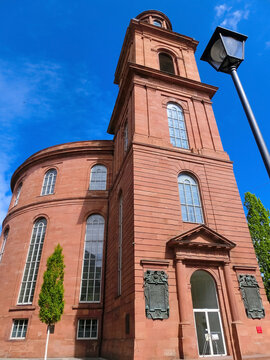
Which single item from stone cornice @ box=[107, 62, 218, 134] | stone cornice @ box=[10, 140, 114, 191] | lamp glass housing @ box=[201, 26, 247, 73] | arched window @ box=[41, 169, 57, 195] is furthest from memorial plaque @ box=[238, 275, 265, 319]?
arched window @ box=[41, 169, 57, 195]

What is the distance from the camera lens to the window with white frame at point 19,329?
1720 cm

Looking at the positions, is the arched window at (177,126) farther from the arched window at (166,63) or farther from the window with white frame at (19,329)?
the window with white frame at (19,329)

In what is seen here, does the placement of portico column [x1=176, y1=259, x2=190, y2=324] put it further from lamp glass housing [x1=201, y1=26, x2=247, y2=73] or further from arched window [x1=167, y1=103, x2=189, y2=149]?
lamp glass housing [x1=201, y1=26, x2=247, y2=73]

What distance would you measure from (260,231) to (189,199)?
14.6 metres

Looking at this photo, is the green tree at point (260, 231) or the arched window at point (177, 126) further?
the green tree at point (260, 231)

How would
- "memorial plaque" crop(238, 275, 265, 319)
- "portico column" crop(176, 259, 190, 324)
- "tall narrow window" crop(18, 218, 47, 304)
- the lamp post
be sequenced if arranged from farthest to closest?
"tall narrow window" crop(18, 218, 47, 304)
"memorial plaque" crop(238, 275, 265, 319)
"portico column" crop(176, 259, 190, 324)
the lamp post

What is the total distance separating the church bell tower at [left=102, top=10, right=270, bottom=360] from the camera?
36.9ft

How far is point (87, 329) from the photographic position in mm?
16875

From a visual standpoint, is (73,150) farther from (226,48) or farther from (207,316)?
(226,48)

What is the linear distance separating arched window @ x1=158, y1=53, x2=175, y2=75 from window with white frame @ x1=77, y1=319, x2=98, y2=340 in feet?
65.2

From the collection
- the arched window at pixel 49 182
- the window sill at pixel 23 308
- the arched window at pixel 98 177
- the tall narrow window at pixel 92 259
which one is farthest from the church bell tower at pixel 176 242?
the arched window at pixel 49 182

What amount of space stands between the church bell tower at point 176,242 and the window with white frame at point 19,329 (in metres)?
5.44

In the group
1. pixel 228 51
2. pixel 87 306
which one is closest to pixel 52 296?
pixel 87 306

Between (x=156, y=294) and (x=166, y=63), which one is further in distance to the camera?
(x=166, y=63)
